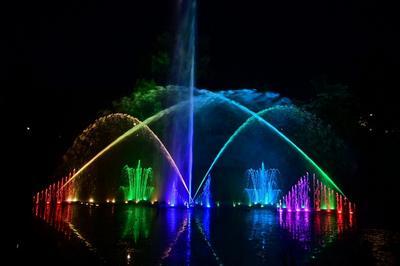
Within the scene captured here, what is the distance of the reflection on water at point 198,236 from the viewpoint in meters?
9.19

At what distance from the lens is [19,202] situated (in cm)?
2147

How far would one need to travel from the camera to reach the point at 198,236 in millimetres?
11938

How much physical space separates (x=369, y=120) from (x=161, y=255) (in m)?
28.1

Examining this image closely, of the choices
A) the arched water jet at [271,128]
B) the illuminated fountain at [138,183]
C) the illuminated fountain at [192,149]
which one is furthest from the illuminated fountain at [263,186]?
the illuminated fountain at [138,183]

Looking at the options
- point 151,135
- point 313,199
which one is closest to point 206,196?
point 313,199

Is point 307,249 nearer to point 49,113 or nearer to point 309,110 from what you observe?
point 309,110

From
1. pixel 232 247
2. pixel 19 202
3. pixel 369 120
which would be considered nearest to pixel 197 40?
pixel 369 120

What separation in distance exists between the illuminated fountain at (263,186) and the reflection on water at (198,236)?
9.35 m

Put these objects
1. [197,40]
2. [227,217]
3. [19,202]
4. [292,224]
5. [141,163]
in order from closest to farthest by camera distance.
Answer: [292,224] < [227,217] < [19,202] < [141,163] < [197,40]

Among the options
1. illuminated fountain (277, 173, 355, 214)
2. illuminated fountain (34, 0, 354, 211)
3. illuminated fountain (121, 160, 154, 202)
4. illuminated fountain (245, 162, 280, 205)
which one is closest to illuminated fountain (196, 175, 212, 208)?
illuminated fountain (34, 0, 354, 211)

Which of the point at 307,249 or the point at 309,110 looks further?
the point at 309,110

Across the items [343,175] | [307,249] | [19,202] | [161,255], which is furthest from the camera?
[343,175]

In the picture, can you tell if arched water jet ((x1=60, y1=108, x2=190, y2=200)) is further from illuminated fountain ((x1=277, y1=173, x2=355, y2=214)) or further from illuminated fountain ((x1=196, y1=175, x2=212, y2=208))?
illuminated fountain ((x1=277, y1=173, x2=355, y2=214))

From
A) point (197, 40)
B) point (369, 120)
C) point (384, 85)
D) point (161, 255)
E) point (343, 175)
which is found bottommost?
point (161, 255)
